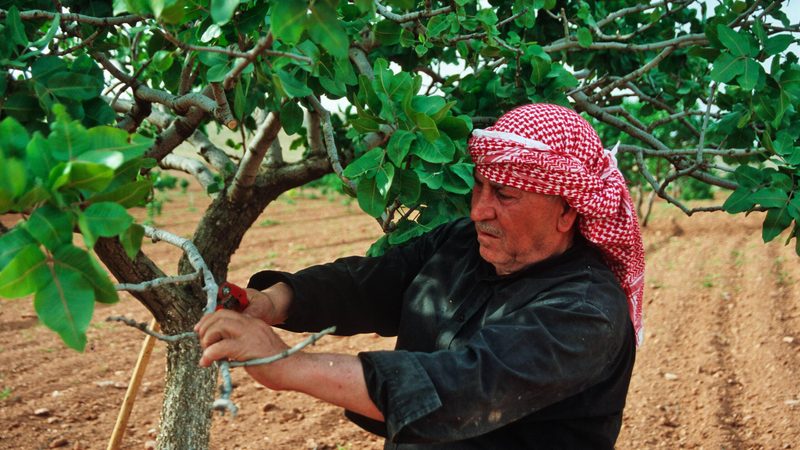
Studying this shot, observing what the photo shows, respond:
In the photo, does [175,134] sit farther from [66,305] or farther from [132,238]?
[66,305]

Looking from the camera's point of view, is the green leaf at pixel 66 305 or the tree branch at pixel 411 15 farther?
the tree branch at pixel 411 15

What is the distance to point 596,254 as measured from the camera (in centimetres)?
236

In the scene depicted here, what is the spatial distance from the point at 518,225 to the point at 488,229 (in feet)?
0.29

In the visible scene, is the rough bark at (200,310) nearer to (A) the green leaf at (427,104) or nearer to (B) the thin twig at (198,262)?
(B) the thin twig at (198,262)

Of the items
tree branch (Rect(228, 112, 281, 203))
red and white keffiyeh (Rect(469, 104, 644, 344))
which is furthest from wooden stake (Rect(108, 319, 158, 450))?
red and white keffiyeh (Rect(469, 104, 644, 344))

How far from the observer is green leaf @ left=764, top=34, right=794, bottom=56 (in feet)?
9.04

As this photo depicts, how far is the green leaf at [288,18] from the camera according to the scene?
4.50 ft

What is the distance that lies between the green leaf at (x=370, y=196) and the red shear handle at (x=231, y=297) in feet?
1.43

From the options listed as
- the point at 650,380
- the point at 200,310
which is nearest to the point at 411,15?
Result: the point at 200,310

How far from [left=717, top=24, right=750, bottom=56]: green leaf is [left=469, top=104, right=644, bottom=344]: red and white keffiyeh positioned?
0.74m

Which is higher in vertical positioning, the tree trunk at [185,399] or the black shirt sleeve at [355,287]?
the black shirt sleeve at [355,287]

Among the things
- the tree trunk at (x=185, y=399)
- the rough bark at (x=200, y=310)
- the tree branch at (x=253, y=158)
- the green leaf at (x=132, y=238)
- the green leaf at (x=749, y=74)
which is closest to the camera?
the green leaf at (x=132, y=238)

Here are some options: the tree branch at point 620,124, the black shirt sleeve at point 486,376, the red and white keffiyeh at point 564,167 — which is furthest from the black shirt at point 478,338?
the tree branch at point 620,124

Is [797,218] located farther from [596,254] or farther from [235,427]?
[235,427]
